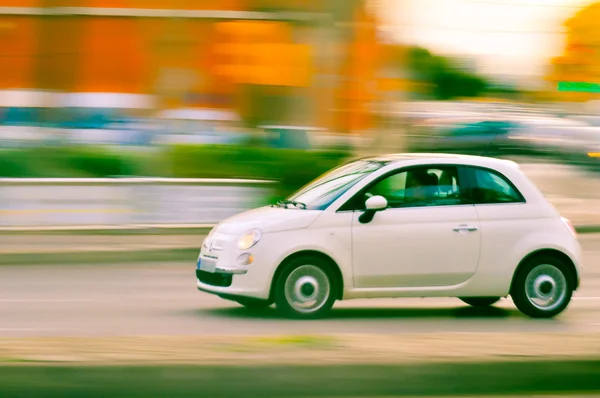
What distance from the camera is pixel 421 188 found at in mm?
9734

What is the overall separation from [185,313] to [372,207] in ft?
6.98

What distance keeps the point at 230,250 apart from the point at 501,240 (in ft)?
7.81

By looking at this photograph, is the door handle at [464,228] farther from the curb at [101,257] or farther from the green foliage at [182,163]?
the green foliage at [182,163]

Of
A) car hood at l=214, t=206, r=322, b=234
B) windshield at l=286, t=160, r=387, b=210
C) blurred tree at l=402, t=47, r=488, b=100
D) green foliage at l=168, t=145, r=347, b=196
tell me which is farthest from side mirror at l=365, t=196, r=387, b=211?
blurred tree at l=402, t=47, r=488, b=100

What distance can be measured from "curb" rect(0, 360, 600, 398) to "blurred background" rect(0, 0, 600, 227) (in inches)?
429

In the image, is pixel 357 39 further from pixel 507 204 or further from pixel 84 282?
pixel 507 204

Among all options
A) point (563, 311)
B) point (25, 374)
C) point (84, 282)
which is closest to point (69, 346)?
point (25, 374)

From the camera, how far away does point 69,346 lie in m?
5.43

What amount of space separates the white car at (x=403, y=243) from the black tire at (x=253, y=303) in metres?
0.03

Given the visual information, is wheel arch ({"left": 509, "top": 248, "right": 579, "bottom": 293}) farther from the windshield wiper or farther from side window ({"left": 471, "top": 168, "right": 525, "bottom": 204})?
the windshield wiper

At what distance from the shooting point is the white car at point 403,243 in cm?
938

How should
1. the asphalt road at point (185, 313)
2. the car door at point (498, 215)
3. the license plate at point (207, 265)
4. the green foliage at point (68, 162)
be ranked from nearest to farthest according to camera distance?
the asphalt road at point (185, 313)
the license plate at point (207, 265)
the car door at point (498, 215)
the green foliage at point (68, 162)

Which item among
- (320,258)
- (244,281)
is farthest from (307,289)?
(244,281)

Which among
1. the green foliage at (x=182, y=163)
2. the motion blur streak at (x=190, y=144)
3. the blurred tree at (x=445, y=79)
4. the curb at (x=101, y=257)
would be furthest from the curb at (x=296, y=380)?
the blurred tree at (x=445, y=79)
